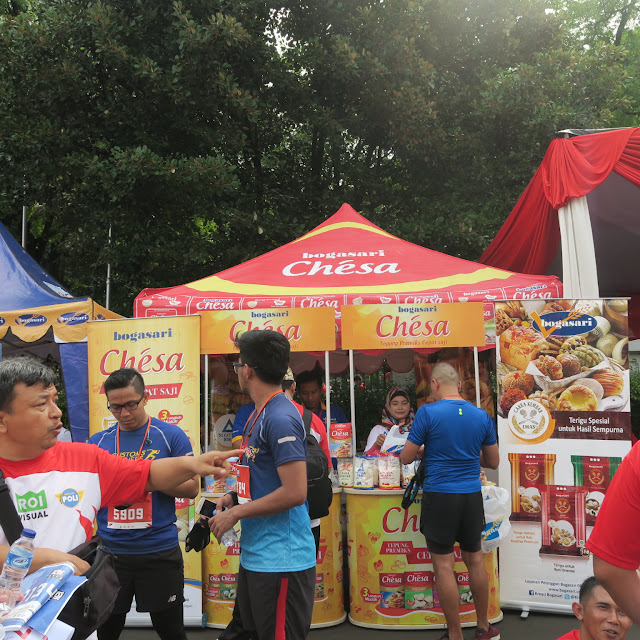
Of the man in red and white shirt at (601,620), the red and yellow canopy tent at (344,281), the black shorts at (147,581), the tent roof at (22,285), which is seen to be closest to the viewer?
the man in red and white shirt at (601,620)

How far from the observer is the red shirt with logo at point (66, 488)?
6.97ft

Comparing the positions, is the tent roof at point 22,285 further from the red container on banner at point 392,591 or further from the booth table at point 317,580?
the red container on banner at point 392,591

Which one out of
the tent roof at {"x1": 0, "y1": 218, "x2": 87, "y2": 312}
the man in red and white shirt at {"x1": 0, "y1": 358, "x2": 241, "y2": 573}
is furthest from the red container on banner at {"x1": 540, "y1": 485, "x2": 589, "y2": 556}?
the tent roof at {"x1": 0, "y1": 218, "x2": 87, "y2": 312}

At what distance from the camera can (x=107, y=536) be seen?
3.52 m

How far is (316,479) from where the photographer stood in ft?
12.0

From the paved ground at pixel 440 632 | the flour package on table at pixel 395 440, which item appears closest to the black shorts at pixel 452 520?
the paved ground at pixel 440 632

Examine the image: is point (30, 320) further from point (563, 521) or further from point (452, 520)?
point (563, 521)

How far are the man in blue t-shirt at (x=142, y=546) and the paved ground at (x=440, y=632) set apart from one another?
1.65 meters

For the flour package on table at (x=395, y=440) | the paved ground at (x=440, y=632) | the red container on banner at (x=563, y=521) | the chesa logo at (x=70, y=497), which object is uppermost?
the chesa logo at (x=70, y=497)

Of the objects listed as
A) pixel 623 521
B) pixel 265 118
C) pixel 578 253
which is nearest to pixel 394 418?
pixel 578 253

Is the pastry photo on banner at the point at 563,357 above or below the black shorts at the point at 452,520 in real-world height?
above

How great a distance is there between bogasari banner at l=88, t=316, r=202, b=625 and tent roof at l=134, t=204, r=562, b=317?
87 cm

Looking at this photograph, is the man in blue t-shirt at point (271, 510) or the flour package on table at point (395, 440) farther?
the flour package on table at point (395, 440)

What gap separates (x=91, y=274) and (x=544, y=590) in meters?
8.18
